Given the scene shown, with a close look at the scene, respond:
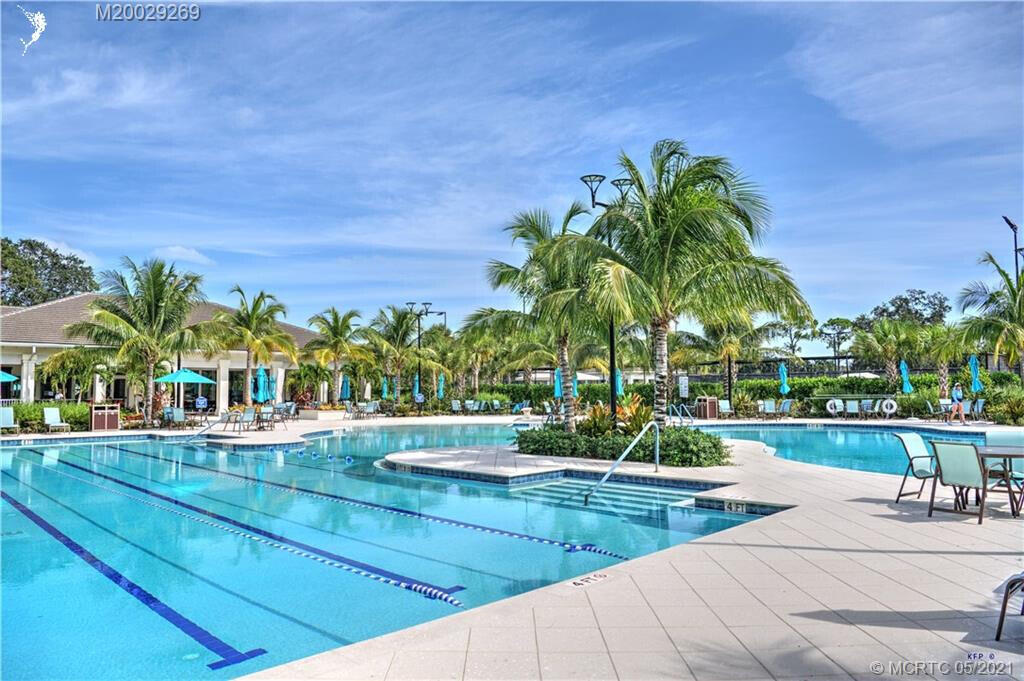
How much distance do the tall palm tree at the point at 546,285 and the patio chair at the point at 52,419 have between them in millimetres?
14435

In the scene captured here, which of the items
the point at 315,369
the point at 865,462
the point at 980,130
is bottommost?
the point at 865,462

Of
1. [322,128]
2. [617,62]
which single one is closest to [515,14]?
[617,62]

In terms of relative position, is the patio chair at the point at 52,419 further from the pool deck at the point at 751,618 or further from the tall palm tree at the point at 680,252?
the pool deck at the point at 751,618

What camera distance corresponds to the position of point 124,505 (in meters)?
9.80

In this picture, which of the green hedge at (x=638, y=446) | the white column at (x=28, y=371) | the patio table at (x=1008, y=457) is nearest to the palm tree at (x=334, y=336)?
the white column at (x=28, y=371)

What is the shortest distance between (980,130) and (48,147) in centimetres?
2161

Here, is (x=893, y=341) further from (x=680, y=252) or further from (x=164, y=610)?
(x=164, y=610)

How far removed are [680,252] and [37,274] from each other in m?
50.2

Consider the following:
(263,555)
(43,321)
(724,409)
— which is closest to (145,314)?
(43,321)

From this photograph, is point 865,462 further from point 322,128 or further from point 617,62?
point 322,128

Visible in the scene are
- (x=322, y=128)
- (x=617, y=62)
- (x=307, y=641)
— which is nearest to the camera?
(x=307, y=641)

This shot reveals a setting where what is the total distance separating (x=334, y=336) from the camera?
99.2 ft

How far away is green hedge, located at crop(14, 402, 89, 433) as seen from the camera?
796 inches

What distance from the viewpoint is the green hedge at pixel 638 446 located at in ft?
37.8
